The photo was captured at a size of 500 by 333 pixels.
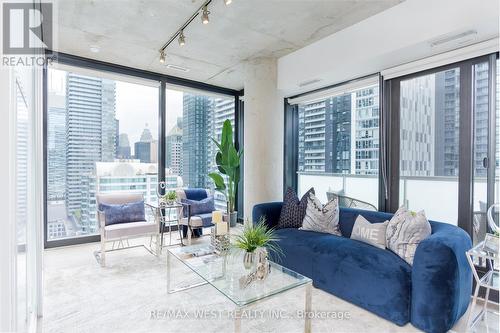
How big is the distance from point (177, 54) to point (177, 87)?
1.05m

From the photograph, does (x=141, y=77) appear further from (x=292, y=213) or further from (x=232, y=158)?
(x=292, y=213)

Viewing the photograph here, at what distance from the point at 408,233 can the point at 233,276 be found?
1.53 metres

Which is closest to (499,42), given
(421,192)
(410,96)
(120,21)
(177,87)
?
(410,96)

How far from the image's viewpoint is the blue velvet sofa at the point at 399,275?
6.25 feet

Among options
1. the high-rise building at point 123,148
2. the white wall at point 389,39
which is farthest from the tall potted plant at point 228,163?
the high-rise building at point 123,148

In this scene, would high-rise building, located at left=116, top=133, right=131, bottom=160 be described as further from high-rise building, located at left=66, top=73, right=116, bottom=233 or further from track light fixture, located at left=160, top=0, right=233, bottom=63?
track light fixture, located at left=160, top=0, right=233, bottom=63

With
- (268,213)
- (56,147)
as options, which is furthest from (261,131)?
(56,147)

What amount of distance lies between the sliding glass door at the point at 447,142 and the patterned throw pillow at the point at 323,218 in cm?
76

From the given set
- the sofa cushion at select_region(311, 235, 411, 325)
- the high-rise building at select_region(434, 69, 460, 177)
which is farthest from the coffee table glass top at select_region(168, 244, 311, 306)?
the high-rise building at select_region(434, 69, 460, 177)

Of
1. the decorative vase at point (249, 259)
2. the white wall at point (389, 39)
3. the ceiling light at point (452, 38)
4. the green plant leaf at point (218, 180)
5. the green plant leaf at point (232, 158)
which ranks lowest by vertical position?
the decorative vase at point (249, 259)

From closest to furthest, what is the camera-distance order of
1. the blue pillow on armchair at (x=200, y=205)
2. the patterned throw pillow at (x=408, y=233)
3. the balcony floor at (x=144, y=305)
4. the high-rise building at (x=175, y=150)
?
the balcony floor at (x=144, y=305) < the patterned throw pillow at (x=408, y=233) < the blue pillow on armchair at (x=200, y=205) < the high-rise building at (x=175, y=150)

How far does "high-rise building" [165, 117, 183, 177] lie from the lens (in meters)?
4.79

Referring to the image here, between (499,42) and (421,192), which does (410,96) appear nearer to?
(499,42)

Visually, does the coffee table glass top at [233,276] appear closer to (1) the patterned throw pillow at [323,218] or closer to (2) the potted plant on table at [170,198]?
(1) the patterned throw pillow at [323,218]
